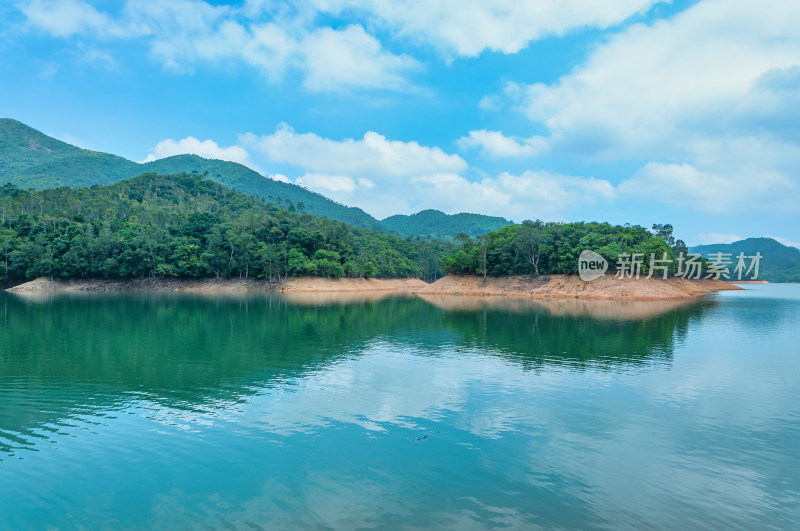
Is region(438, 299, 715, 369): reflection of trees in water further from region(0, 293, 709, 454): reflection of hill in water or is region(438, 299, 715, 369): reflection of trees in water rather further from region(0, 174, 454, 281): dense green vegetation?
region(0, 174, 454, 281): dense green vegetation

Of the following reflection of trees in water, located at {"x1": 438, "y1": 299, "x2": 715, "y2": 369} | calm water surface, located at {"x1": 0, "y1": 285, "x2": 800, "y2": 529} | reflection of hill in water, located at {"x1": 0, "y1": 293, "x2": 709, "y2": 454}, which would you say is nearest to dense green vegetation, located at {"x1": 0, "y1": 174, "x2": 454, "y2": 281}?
reflection of hill in water, located at {"x1": 0, "y1": 293, "x2": 709, "y2": 454}

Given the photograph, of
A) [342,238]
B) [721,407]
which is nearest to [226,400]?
[721,407]

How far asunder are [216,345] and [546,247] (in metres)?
58.1

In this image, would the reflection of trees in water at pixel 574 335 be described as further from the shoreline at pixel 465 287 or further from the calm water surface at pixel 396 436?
the shoreline at pixel 465 287

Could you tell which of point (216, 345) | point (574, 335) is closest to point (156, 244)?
point (216, 345)

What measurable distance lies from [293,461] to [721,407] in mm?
13679

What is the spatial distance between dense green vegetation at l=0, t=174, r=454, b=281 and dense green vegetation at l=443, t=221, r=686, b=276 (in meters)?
26.2

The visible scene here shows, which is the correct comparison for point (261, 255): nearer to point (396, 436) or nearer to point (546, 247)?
point (546, 247)

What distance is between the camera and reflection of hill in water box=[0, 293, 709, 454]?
15.5 m

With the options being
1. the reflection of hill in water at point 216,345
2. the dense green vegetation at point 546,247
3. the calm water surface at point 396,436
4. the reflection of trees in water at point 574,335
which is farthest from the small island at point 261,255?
the calm water surface at point 396,436

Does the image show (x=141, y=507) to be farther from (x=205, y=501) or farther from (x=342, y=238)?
(x=342, y=238)

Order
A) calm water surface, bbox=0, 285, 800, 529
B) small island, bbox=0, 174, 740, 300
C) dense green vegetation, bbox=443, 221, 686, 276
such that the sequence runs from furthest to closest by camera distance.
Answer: small island, bbox=0, 174, 740, 300 → dense green vegetation, bbox=443, 221, 686, 276 → calm water surface, bbox=0, 285, 800, 529

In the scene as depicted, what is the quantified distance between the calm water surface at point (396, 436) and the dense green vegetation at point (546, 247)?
149 feet

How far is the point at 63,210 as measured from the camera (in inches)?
3863
